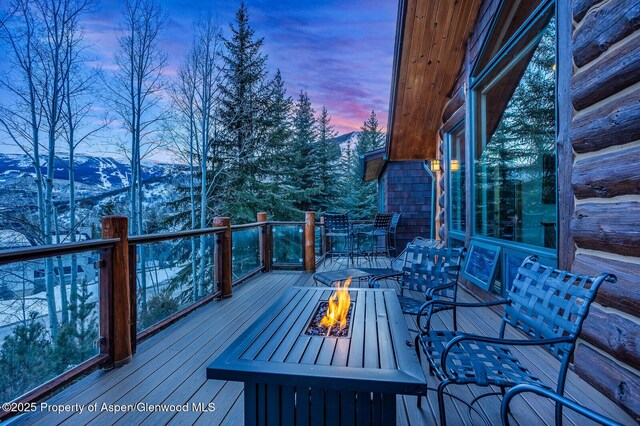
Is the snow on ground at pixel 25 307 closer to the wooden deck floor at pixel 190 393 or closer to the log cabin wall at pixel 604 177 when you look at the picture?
the wooden deck floor at pixel 190 393

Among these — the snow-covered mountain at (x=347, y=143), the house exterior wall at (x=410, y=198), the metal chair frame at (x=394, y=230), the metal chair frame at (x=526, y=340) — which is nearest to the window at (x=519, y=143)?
the metal chair frame at (x=526, y=340)

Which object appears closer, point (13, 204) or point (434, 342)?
point (434, 342)

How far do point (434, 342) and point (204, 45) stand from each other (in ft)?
34.8

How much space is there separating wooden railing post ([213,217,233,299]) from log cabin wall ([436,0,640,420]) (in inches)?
152

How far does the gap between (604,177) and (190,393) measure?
3.08 metres

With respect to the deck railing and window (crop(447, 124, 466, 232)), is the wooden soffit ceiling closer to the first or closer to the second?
window (crop(447, 124, 466, 232))

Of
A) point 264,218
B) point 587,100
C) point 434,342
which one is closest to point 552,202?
point 587,100

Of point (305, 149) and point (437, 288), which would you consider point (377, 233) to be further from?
point (305, 149)

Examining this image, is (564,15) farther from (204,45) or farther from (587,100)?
(204,45)

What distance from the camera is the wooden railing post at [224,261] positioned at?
14.6 ft

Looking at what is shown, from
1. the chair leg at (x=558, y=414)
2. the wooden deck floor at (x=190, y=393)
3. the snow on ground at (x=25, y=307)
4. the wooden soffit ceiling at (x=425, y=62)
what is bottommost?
the wooden deck floor at (x=190, y=393)

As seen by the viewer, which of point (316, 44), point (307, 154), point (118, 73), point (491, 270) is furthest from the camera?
point (307, 154)

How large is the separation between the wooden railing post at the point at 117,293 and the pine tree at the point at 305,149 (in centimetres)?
1213

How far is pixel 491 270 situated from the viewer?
12.0ft
